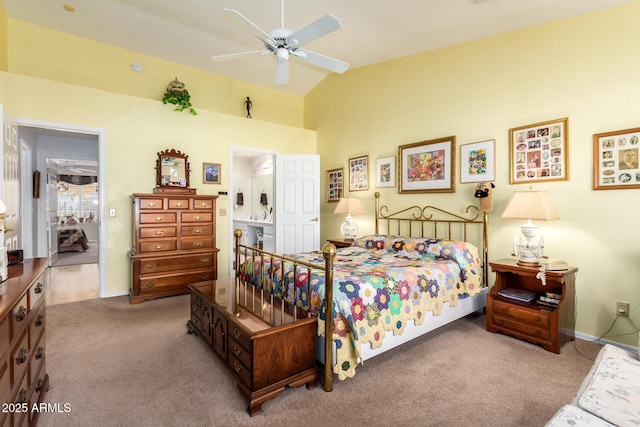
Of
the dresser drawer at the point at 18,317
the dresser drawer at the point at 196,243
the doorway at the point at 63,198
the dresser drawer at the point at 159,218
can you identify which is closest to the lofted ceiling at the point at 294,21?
the doorway at the point at 63,198

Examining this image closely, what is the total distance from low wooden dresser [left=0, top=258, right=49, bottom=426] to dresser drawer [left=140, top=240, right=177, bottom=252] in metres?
1.98

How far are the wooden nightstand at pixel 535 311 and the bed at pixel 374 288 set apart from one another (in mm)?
239

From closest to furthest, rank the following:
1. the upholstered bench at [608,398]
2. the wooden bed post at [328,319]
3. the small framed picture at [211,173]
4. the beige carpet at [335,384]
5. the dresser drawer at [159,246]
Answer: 1. the upholstered bench at [608,398]
2. the beige carpet at [335,384]
3. the wooden bed post at [328,319]
4. the dresser drawer at [159,246]
5. the small framed picture at [211,173]

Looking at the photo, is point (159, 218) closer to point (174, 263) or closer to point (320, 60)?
point (174, 263)

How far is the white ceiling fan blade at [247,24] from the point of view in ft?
7.37

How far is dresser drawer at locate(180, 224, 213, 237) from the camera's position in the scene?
13.8 ft

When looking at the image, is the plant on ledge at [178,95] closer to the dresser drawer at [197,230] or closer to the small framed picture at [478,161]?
the dresser drawer at [197,230]

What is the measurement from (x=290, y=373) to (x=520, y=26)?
3.89 metres

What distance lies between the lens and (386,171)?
181 inches

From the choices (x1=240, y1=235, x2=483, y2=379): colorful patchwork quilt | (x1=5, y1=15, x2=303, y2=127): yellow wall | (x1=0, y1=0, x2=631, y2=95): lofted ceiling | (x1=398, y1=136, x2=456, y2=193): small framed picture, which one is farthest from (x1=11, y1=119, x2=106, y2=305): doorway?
(x1=398, y1=136, x2=456, y2=193): small framed picture

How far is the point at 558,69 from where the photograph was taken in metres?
2.94

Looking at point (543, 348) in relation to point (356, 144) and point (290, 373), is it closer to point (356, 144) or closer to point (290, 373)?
point (290, 373)

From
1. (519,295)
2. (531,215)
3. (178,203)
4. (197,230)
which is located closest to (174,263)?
(197,230)

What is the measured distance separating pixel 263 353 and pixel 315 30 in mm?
2337
